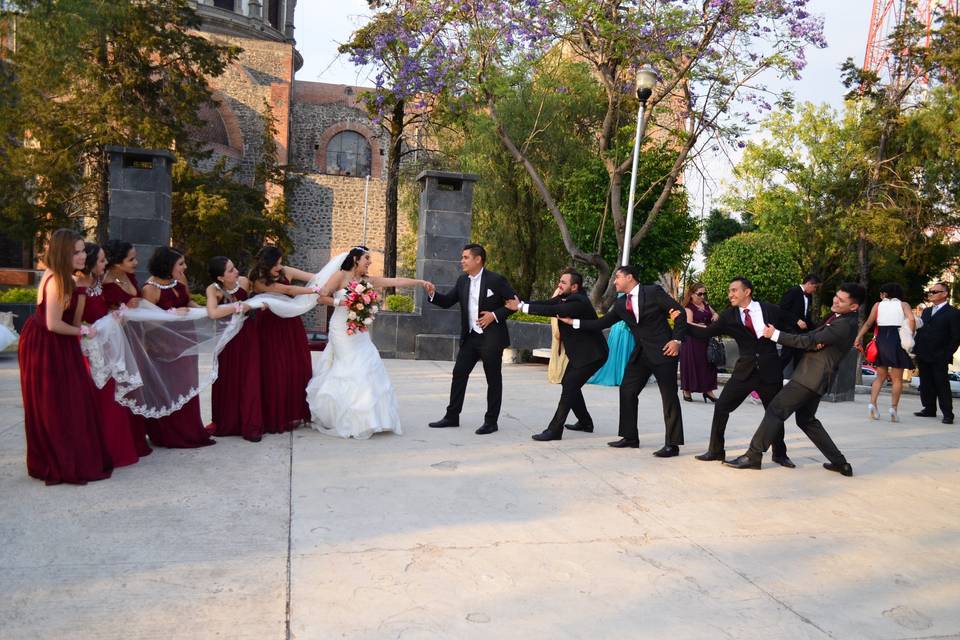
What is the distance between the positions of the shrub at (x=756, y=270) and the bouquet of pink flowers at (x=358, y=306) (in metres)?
19.6

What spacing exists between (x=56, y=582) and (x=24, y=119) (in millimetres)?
25054

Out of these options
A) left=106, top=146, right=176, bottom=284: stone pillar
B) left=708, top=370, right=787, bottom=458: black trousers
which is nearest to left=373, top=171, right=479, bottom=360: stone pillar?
left=106, top=146, right=176, bottom=284: stone pillar

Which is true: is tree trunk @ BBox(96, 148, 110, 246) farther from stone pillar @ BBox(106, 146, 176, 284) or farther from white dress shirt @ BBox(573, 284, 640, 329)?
white dress shirt @ BBox(573, 284, 640, 329)

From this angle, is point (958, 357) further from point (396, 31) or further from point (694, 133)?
point (396, 31)

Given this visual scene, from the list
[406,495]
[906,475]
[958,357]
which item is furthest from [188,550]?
[958,357]

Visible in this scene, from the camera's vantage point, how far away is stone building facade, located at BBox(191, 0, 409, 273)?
1613 inches

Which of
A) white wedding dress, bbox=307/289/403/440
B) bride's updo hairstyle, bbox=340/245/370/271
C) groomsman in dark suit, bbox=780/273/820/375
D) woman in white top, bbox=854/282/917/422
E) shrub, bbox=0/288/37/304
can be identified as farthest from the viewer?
shrub, bbox=0/288/37/304

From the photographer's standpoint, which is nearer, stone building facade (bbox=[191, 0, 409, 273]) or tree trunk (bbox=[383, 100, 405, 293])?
tree trunk (bbox=[383, 100, 405, 293])

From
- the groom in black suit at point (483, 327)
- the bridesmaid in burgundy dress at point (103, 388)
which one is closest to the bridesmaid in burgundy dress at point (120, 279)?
the bridesmaid in burgundy dress at point (103, 388)

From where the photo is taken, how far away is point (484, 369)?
779 cm

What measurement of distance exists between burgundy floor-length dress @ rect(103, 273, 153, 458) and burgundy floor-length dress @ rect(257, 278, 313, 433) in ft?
3.67

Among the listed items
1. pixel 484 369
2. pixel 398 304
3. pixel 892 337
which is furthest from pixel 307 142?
pixel 484 369

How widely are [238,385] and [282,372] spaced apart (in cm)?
42

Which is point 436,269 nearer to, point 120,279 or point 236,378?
point 236,378
